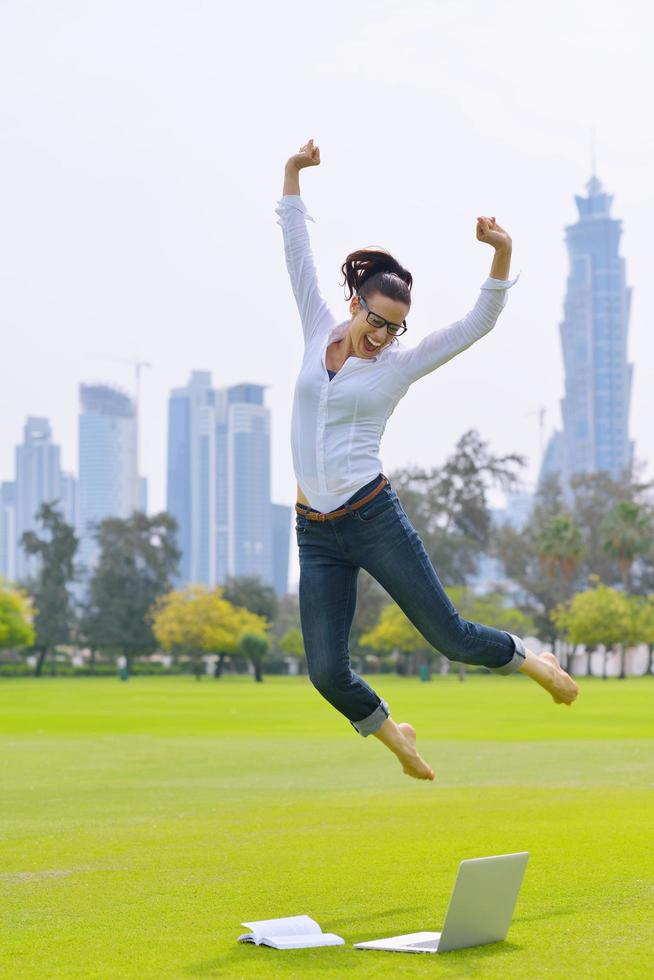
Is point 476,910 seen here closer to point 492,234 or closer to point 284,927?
point 284,927

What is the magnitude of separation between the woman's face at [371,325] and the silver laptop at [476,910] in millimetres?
2577

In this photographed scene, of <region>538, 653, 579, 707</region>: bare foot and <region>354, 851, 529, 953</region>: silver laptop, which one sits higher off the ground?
<region>538, 653, 579, 707</region>: bare foot

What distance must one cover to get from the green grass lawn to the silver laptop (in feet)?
0.25

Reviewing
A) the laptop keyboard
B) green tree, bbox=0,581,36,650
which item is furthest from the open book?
green tree, bbox=0,581,36,650

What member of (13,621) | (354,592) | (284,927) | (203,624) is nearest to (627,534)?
(203,624)

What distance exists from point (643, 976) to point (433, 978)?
2.48ft

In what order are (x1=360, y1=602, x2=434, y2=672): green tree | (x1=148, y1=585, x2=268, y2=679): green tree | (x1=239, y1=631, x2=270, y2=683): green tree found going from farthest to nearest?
(x1=148, y1=585, x2=268, y2=679): green tree
(x1=360, y1=602, x2=434, y2=672): green tree
(x1=239, y1=631, x2=270, y2=683): green tree

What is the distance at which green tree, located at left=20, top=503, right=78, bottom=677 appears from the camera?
106 meters

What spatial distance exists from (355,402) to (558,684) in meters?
1.88

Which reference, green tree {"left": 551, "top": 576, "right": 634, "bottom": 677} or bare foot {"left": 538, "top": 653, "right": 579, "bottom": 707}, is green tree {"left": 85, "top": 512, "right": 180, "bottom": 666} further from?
bare foot {"left": 538, "top": 653, "right": 579, "bottom": 707}

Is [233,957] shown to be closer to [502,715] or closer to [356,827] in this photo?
[356,827]

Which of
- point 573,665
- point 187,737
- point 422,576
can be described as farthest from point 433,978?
point 573,665

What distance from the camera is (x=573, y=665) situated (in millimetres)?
117625

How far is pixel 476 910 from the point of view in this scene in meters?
5.60
